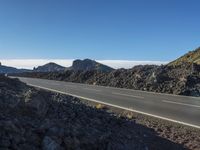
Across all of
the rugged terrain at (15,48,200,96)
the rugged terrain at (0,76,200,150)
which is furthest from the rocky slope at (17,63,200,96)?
the rugged terrain at (0,76,200,150)

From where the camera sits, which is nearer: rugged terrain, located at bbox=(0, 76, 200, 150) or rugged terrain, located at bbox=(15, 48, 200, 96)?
rugged terrain, located at bbox=(0, 76, 200, 150)

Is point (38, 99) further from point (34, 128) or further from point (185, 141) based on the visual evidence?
point (185, 141)

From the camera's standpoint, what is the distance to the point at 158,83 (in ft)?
108

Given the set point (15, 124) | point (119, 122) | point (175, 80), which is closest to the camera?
point (15, 124)

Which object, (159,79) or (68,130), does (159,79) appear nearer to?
(159,79)

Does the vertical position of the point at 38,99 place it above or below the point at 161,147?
above

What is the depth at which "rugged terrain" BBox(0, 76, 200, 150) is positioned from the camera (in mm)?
8367

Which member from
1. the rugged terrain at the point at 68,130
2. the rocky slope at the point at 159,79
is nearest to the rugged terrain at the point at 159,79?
the rocky slope at the point at 159,79

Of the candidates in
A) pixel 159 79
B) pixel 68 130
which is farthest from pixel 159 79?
pixel 68 130

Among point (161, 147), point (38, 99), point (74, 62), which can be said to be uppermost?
point (74, 62)

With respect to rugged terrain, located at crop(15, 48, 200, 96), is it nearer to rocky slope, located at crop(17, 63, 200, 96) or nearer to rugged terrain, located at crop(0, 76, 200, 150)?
rocky slope, located at crop(17, 63, 200, 96)

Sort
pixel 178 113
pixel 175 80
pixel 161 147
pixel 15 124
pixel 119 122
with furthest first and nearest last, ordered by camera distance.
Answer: pixel 175 80 < pixel 178 113 < pixel 119 122 < pixel 161 147 < pixel 15 124

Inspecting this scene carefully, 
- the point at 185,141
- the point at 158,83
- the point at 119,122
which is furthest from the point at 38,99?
the point at 158,83

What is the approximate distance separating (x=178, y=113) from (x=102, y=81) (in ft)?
77.0
